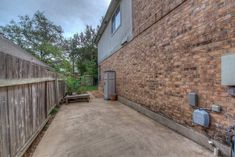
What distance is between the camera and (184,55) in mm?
3398

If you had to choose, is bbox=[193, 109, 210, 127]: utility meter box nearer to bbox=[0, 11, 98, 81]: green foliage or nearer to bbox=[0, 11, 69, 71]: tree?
bbox=[0, 11, 98, 81]: green foliage

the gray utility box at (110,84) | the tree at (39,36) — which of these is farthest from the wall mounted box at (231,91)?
the tree at (39,36)

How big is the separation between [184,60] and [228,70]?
1162 millimetres

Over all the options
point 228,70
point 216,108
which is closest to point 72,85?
point 216,108

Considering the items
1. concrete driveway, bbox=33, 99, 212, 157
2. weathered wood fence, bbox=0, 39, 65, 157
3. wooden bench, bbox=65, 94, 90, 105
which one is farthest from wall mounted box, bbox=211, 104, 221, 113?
wooden bench, bbox=65, 94, 90, 105

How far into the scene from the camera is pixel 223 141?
246cm

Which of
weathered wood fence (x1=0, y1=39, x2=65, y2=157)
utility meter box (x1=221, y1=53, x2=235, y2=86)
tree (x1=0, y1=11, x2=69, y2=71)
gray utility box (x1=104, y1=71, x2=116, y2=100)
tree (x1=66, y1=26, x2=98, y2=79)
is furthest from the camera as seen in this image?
tree (x1=66, y1=26, x2=98, y2=79)

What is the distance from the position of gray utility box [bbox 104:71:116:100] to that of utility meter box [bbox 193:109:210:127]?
6.69 metres

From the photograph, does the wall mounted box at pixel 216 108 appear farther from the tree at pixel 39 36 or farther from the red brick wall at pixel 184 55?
the tree at pixel 39 36

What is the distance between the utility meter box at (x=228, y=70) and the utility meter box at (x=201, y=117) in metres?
0.73

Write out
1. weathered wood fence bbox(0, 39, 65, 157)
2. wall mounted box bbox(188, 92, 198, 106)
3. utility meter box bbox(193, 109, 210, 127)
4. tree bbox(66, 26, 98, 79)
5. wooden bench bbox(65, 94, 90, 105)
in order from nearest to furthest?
1. weathered wood fence bbox(0, 39, 65, 157)
2. utility meter box bbox(193, 109, 210, 127)
3. wall mounted box bbox(188, 92, 198, 106)
4. wooden bench bbox(65, 94, 90, 105)
5. tree bbox(66, 26, 98, 79)

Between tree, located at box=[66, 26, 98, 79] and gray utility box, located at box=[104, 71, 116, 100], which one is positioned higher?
tree, located at box=[66, 26, 98, 79]

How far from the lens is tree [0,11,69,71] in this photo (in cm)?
1559

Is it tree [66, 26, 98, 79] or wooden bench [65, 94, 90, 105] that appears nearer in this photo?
wooden bench [65, 94, 90, 105]
